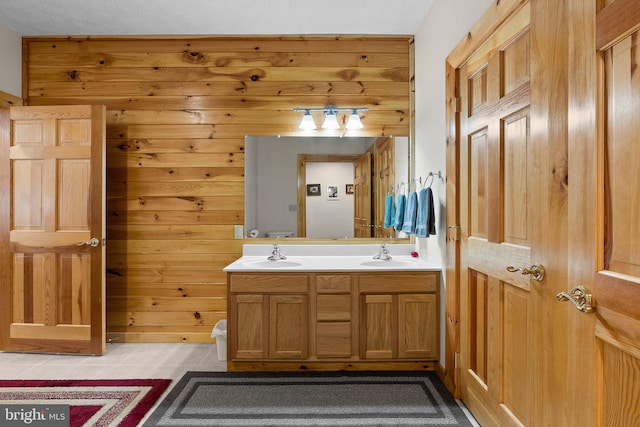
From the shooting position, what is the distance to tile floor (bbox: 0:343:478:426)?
2666 millimetres

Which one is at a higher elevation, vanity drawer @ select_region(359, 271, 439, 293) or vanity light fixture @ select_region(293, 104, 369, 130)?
vanity light fixture @ select_region(293, 104, 369, 130)

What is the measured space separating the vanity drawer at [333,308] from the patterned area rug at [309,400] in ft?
1.26

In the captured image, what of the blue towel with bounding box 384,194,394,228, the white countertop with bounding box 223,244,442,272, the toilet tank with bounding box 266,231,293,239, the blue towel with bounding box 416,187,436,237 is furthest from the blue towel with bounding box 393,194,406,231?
the toilet tank with bounding box 266,231,293,239

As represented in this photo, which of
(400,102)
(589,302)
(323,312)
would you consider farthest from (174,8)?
(589,302)

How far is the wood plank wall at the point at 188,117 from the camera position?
3.24m

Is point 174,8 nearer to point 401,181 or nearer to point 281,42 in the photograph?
point 281,42

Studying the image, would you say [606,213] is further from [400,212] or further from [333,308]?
[400,212]

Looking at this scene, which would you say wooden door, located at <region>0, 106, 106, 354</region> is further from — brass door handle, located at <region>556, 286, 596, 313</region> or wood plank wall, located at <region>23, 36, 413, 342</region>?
brass door handle, located at <region>556, 286, 596, 313</region>

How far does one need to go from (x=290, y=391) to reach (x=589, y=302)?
1802mm

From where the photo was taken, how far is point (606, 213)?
1.12 meters

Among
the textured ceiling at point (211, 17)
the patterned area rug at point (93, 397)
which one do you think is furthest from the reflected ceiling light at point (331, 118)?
the patterned area rug at point (93, 397)

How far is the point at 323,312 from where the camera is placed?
2648 mm

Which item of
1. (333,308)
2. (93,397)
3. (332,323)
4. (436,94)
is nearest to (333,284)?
(333,308)

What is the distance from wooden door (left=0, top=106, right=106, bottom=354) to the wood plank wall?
0.85 ft
